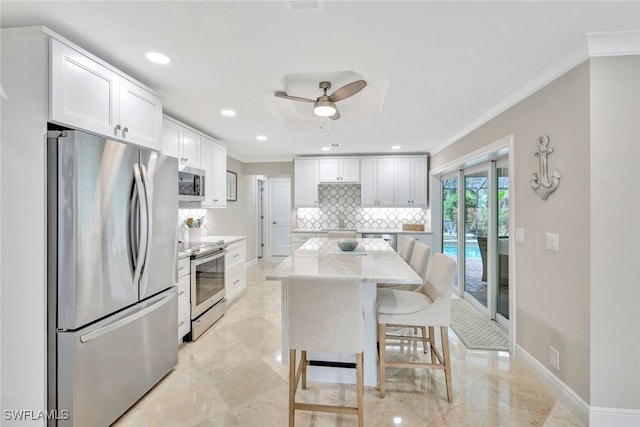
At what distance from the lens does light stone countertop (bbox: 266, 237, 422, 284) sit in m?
1.92

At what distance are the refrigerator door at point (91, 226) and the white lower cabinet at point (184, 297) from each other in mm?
866

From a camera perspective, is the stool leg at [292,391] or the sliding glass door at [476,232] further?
the sliding glass door at [476,232]

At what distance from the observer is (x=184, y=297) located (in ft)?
9.30

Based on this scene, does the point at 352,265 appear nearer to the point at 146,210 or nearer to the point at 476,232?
the point at 146,210

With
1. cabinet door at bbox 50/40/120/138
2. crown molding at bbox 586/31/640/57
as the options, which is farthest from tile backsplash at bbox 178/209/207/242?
crown molding at bbox 586/31/640/57

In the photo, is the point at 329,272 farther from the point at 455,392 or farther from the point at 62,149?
the point at 62,149

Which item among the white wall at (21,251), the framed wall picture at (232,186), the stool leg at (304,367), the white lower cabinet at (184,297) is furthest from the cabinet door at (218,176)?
the stool leg at (304,367)

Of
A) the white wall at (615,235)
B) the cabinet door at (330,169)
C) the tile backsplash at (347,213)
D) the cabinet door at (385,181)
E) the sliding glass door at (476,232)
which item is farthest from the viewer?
the tile backsplash at (347,213)

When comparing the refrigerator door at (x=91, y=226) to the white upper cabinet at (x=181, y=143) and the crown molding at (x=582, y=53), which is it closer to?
the white upper cabinet at (x=181, y=143)

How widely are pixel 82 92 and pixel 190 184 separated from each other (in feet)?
5.54

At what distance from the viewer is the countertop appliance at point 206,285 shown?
2961mm

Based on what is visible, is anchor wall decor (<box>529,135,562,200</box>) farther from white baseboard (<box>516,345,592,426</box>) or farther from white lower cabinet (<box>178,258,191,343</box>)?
white lower cabinet (<box>178,258,191,343</box>)

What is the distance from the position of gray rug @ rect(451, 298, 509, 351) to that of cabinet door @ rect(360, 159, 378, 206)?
8.27 ft

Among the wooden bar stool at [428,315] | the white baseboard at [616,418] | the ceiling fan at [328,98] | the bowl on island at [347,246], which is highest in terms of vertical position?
the ceiling fan at [328,98]
